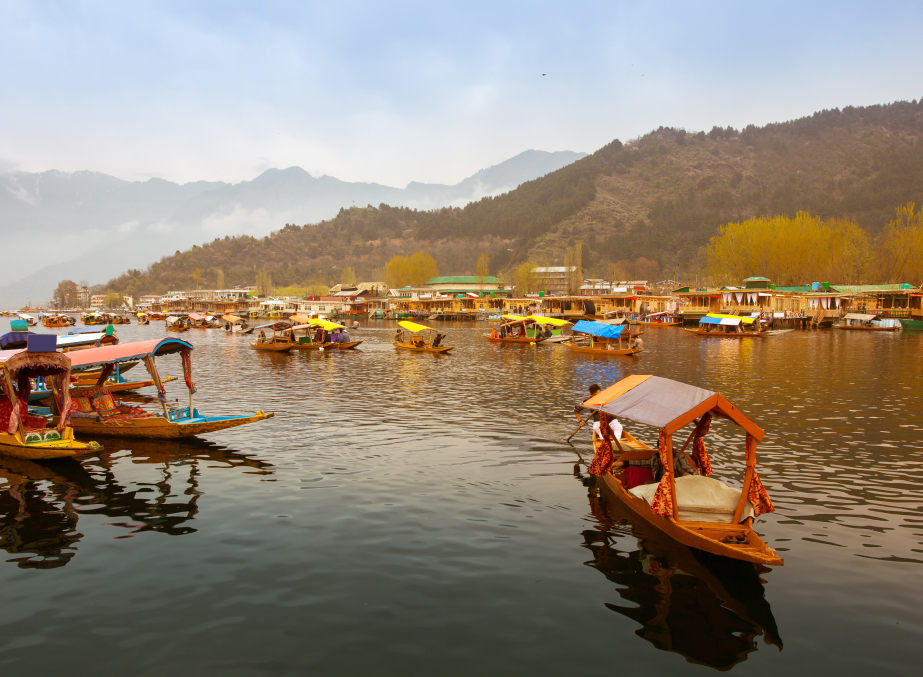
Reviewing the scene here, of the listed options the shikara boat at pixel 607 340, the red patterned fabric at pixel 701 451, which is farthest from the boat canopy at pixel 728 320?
the red patterned fabric at pixel 701 451

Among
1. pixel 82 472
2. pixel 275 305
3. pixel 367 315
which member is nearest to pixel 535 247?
pixel 367 315

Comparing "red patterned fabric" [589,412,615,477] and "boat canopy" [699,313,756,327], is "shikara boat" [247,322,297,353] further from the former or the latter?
"boat canopy" [699,313,756,327]

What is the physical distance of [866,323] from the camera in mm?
69625

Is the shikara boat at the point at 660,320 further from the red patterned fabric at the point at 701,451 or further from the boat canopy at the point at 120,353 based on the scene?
the boat canopy at the point at 120,353

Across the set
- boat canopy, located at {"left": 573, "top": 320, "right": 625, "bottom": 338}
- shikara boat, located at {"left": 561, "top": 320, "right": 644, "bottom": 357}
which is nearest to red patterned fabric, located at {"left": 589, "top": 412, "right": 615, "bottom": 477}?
shikara boat, located at {"left": 561, "top": 320, "right": 644, "bottom": 357}

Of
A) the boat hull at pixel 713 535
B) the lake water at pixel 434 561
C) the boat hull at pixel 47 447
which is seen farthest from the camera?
the boat hull at pixel 47 447

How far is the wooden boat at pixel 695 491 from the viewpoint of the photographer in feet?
29.4

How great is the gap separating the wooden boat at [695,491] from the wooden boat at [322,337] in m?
40.6

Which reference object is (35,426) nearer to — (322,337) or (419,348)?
(419,348)

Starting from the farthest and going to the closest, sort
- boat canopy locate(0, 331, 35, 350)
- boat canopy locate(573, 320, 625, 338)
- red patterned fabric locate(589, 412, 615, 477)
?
boat canopy locate(573, 320, 625, 338)
boat canopy locate(0, 331, 35, 350)
red patterned fabric locate(589, 412, 615, 477)

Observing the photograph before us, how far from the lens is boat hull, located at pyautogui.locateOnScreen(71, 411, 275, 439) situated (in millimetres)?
16984

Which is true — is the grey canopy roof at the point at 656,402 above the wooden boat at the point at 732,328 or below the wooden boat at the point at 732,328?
above

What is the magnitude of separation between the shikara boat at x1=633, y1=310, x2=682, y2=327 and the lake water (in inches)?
2620

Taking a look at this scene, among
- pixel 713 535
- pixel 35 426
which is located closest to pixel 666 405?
pixel 713 535
